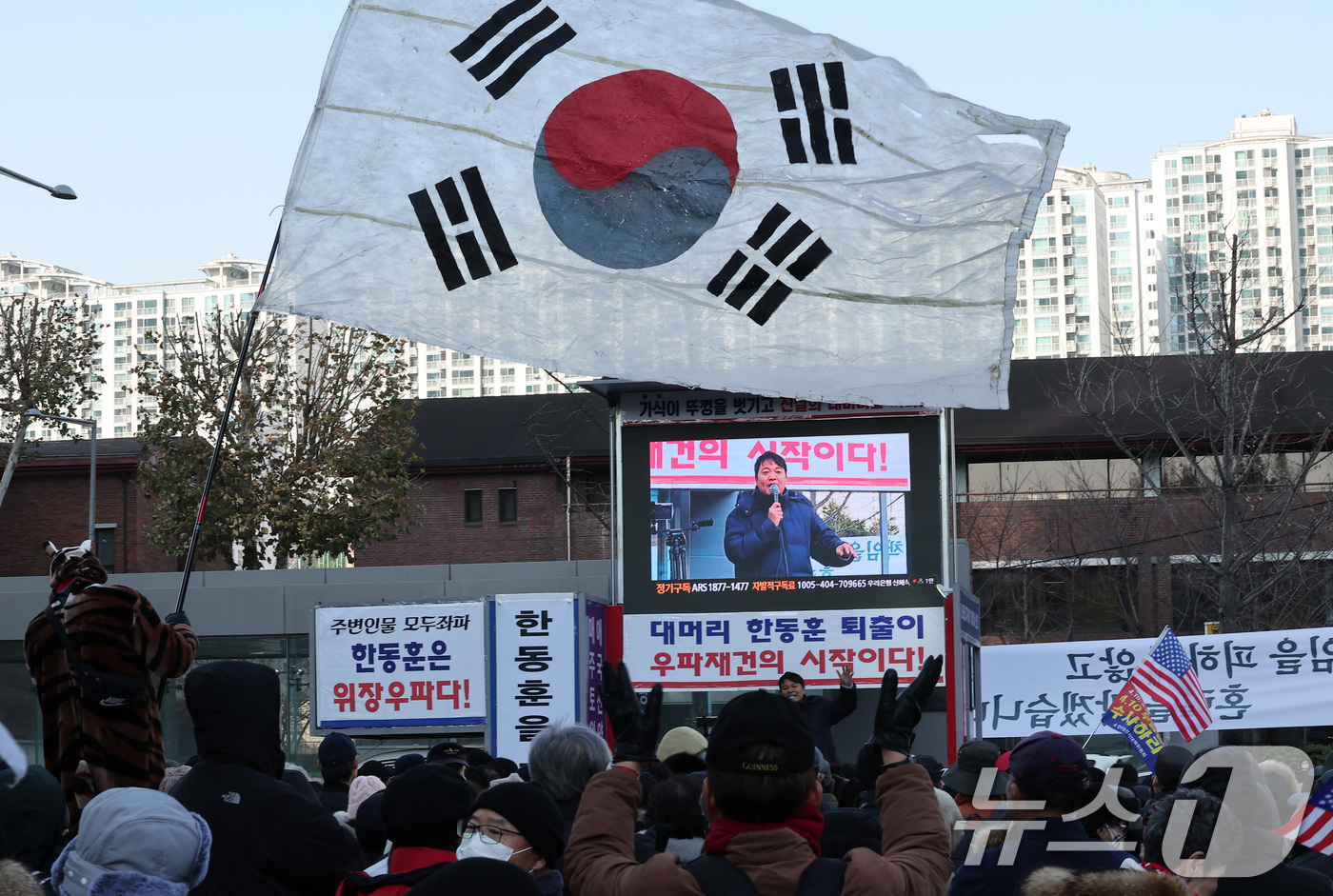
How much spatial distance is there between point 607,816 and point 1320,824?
281cm

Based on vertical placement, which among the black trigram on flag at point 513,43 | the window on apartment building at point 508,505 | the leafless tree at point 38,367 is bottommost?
the window on apartment building at point 508,505

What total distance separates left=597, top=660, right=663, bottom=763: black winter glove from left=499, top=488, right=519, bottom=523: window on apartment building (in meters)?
42.3

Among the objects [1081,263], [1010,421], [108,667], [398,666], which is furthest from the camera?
[1081,263]

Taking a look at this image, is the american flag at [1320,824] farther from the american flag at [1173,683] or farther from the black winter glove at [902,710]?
the american flag at [1173,683]

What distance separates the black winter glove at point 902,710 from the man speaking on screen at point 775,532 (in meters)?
11.1

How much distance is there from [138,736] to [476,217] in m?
3.09

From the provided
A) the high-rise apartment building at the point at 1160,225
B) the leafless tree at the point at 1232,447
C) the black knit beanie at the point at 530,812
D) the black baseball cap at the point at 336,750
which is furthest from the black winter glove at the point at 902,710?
the high-rise apartment building at the point at 1160,225

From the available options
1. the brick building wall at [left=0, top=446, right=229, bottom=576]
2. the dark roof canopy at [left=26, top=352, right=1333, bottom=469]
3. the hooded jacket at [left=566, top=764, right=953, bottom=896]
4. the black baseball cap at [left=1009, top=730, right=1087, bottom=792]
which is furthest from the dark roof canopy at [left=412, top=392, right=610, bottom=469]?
the hooded jacket at [left=566, top=764, right=953, bottom=896]

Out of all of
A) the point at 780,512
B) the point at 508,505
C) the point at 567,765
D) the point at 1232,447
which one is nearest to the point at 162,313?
the point at 508,505

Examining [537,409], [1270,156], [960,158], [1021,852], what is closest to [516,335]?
[960,158]

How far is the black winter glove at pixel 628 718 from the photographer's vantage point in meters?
3.82

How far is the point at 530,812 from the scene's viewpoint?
4.56m

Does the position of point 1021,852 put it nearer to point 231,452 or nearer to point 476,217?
point 476,217

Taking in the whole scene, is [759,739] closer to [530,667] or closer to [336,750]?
[336,750]
